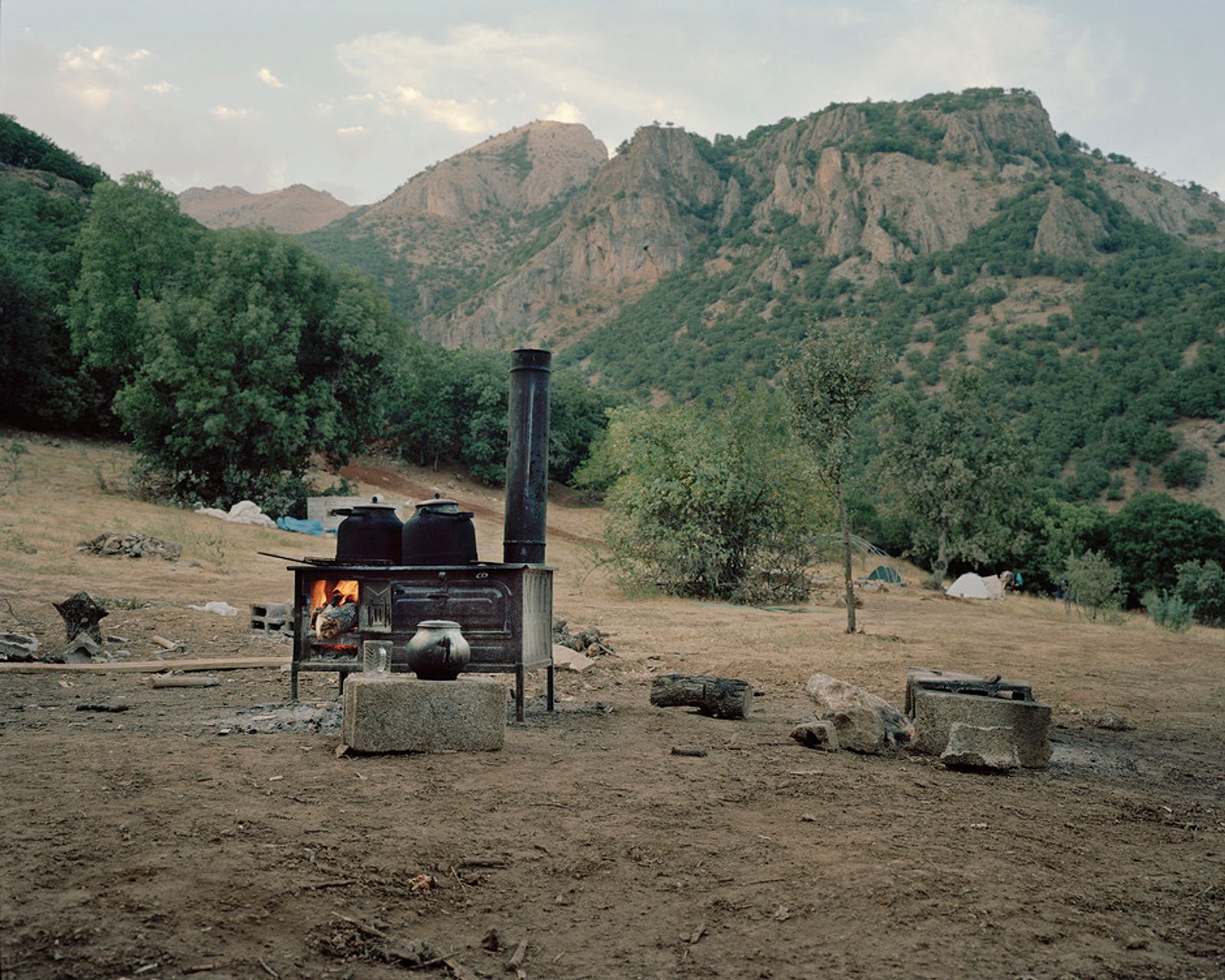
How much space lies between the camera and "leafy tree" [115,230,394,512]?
26031 mm

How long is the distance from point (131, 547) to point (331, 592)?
12.9m

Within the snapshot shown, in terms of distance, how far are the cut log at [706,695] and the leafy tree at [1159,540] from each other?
4355 centimetres

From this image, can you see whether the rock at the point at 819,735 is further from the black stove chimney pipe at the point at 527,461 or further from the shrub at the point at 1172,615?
the shrub at the point at 1172,615

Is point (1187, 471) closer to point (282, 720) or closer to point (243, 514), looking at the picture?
point (243, 514)

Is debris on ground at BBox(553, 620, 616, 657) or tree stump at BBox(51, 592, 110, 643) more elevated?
tree stump at BBox(51, 592, 110, 643)

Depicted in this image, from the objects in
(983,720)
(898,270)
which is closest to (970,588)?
(983,720)

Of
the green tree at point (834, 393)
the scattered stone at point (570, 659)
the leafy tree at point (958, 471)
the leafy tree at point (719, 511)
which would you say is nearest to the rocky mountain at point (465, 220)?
the leafy tree at point (958, 471)

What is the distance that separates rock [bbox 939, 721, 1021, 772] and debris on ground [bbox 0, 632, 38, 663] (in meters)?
7.96

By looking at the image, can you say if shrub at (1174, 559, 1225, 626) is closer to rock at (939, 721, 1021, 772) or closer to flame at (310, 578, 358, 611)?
rock at (939, 721, 1021, 772)

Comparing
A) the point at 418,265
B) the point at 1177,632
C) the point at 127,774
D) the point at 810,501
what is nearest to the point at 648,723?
the point at 127,774

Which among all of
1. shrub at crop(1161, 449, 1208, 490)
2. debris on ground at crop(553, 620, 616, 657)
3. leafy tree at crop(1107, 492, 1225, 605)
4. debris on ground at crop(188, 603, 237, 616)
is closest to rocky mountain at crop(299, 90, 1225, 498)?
shrub at crop(1161, 449, 1208, 490)

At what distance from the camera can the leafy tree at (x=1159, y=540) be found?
148 ft

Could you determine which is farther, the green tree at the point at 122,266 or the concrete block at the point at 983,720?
the green tree at the point at 122,266

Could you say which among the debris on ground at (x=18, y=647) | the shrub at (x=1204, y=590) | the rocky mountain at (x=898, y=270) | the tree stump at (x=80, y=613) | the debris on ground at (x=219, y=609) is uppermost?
the rocky mountain at (x=898, y=270)
